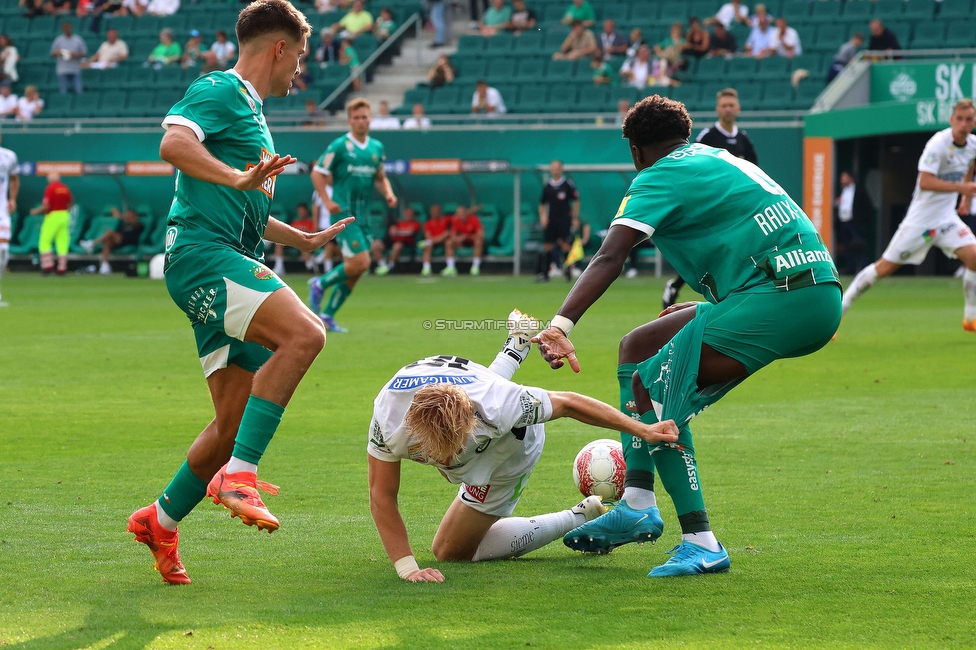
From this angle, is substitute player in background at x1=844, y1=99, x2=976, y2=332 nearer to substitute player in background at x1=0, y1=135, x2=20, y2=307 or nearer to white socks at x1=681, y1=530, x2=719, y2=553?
white socks at x1=681, y1=530, x2=719, y2=553

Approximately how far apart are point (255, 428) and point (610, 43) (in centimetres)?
2433

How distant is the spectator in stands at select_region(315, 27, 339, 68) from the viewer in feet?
99.0

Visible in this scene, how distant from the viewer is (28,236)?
2994cm

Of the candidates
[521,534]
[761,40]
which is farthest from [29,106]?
[521,534]

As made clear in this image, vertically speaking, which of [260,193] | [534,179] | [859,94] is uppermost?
[260,193]

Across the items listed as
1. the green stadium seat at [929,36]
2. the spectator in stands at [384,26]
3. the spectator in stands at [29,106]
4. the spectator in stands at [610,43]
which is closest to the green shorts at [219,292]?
the green stadium seat at [929,36]

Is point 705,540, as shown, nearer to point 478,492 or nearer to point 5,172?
point 478,492

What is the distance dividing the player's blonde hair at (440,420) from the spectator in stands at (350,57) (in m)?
26.2

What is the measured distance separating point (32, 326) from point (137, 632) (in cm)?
1214

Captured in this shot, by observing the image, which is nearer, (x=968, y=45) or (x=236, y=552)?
(x=236, y=552)

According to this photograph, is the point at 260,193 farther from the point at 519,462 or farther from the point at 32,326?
the point at 32,326

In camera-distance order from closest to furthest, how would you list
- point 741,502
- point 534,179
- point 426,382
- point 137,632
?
point 137,632 → point 426,382 → point 741,502 → point 534,179

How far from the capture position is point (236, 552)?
5.05 m

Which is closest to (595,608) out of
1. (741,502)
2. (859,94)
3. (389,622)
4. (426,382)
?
(389,622)
